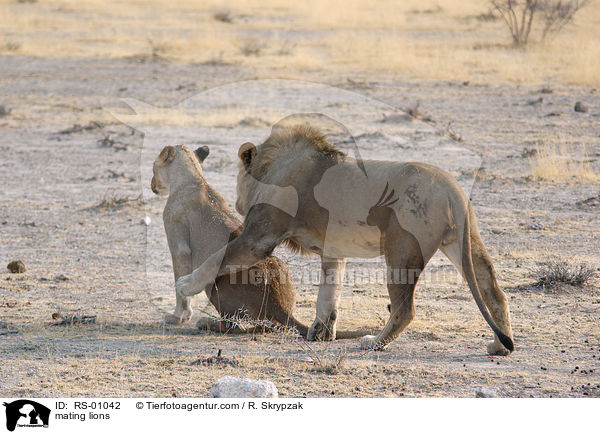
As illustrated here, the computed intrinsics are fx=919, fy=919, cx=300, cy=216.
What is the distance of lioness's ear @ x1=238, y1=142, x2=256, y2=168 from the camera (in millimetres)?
6778

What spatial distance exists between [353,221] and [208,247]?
1.24 meters

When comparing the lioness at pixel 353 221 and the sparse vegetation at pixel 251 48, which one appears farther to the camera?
the sparse vegetation at pixel 251 48

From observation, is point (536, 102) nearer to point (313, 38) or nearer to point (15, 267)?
point (313, 38)

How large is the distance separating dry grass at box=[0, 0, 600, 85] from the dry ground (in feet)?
2.03

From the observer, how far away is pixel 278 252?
940 cm

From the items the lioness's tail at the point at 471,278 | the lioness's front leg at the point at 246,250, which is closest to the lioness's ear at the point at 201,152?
the lioness's front leg at the point at 246,250

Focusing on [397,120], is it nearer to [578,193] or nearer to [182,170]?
[578,193]

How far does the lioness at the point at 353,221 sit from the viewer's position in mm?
5867

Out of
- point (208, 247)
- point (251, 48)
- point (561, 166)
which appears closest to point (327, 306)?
point (208, 247)

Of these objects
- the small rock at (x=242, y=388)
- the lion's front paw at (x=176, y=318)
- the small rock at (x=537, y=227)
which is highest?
the small rock at (x=242, y=388)

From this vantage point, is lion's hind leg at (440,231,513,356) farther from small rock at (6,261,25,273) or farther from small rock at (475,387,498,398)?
small rock at (6,261,25,273)

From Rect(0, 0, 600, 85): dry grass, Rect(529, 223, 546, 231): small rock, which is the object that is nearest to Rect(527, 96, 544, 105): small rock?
Rect(0, 0, 600, 85): dry grass

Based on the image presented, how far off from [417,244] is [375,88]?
14.8m

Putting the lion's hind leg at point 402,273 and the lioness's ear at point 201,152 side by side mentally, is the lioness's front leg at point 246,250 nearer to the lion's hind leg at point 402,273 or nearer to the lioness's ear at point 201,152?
the lion's hind leg at point 402,273
